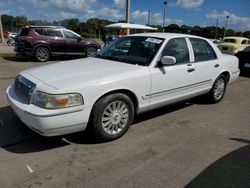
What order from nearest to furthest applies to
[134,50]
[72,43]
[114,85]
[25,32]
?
1. [114,85]
2. [134,50]
3. [25,32]
4. [72,43]

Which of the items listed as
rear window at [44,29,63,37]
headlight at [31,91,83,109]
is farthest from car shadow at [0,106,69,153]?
rear window at [44,29,63,37]

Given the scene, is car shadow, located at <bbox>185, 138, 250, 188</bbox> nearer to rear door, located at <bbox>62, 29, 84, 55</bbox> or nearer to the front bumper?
the front bumper

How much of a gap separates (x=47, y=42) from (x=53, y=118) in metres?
9.60

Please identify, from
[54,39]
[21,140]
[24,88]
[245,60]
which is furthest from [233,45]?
[21,140]

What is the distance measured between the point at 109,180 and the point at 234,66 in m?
4.49

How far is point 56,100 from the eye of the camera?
2982 millimetres

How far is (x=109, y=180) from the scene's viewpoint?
2686 millimetres

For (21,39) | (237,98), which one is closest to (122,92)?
(237,98)

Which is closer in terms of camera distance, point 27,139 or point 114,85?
point 114,85

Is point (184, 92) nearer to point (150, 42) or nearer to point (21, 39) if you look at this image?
point (150, 42)

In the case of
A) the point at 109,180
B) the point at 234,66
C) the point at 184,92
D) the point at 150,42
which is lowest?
the point at 109,180

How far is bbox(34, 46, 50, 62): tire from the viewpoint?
1151 cm

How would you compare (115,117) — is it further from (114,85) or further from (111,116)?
(114,85)

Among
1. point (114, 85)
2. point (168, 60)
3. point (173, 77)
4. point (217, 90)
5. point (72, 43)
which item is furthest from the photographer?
point (72, 43)
